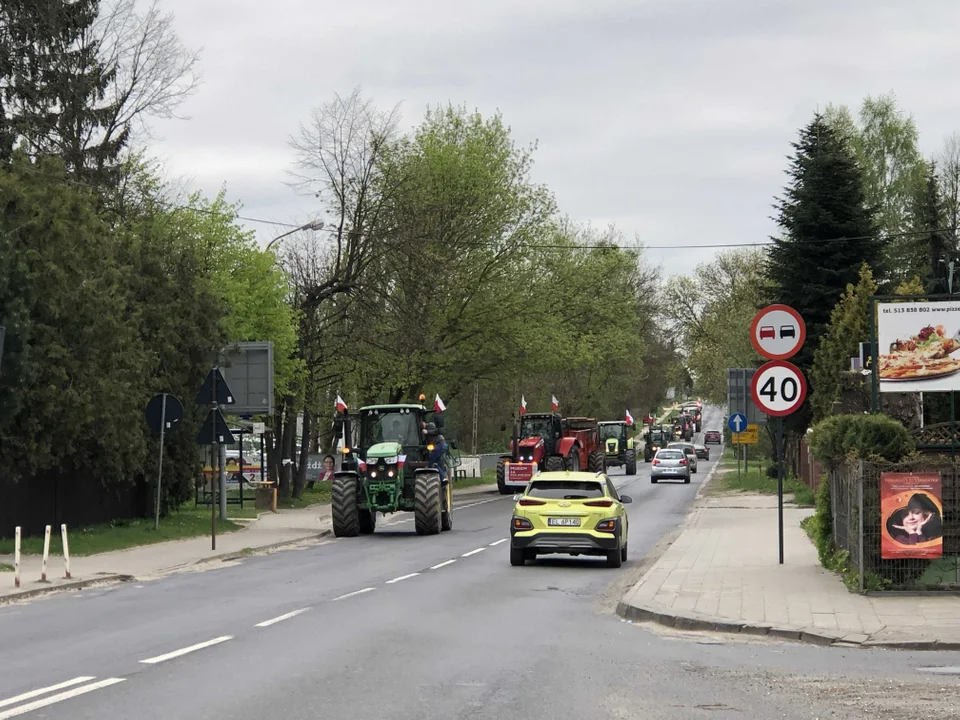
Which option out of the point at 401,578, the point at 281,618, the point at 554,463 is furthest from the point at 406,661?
the point at 554,463

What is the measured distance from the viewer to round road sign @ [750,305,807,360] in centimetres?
1994

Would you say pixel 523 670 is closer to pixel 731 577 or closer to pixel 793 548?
pixel 731 577

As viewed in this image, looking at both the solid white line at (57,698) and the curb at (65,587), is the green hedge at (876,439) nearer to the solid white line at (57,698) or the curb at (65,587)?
the solid white line at (57,698)

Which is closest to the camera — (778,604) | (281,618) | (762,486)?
(281,618)

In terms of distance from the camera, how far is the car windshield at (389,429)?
31703mm

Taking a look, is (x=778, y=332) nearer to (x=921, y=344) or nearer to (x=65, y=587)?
(x=921, y=344)

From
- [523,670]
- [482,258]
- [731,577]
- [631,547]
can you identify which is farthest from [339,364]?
[523,670]

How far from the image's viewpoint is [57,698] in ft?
32.7

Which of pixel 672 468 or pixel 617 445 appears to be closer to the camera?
pixel 672 468

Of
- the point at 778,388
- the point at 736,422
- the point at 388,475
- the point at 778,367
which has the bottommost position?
the point at 388,475

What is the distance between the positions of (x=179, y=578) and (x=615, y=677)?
11861 millimetres

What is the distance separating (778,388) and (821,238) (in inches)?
1282

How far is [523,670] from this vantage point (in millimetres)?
11578

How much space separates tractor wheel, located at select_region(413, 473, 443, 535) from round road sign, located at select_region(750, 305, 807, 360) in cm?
1149
